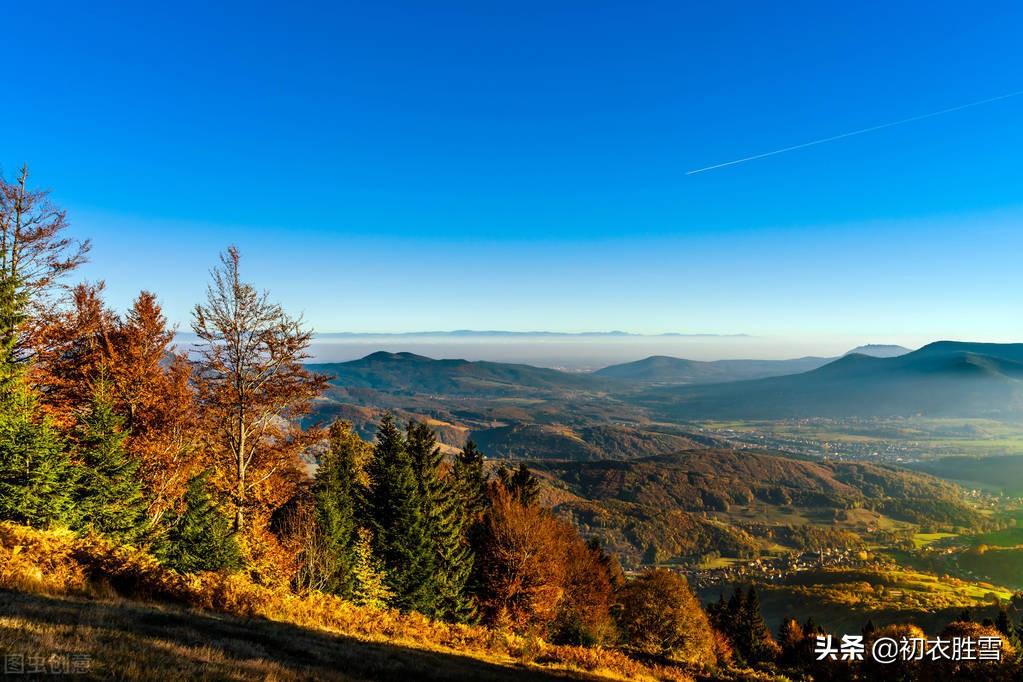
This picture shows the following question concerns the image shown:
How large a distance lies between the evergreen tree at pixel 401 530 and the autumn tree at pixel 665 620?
2780 cm

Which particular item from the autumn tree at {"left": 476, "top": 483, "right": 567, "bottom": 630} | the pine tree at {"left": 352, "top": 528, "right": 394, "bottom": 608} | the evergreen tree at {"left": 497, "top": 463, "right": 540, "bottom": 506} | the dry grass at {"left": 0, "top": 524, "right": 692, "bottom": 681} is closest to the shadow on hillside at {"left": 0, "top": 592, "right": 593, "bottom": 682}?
the dry grass at {"left": 0, "top": 524, "right": 692, "bottom": 681}

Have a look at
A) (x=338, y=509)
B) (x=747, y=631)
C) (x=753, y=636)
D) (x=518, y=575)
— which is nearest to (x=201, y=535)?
(x=338, y=509)

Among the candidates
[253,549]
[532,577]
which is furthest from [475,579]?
[253,549]

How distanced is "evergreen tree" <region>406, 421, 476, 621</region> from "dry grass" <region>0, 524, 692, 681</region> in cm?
805

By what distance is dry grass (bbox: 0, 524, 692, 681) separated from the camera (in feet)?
27.2

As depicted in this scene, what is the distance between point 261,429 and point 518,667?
1466 cm

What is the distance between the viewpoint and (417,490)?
32.3 meters

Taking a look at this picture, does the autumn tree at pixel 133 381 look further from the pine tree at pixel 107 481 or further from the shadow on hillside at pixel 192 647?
the shadow on hillside at pixel 192 647

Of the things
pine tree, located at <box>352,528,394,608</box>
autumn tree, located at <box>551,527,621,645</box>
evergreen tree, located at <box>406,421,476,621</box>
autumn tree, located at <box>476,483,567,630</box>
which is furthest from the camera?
autumn tree, located at <box>551,527,621,645</box>

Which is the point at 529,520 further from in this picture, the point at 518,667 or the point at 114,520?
the point at 114,520

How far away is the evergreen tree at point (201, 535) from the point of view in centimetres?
2156

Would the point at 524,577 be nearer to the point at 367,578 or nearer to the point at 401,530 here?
the point at 401,530

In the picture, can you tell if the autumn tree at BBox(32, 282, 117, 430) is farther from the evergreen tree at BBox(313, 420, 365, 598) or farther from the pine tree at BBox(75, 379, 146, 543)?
the evergreen tree at BBox(313, 420, 365, 598)

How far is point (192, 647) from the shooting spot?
9727 millimetres
